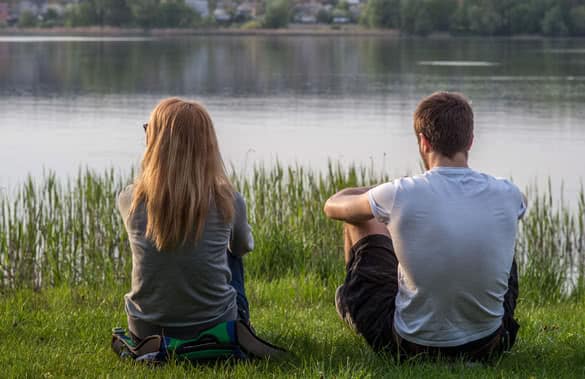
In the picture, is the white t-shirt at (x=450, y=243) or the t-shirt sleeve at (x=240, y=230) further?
the t-shirt sleeve at (x=240, y=230)

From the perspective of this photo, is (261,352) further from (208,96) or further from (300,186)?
(208,96)

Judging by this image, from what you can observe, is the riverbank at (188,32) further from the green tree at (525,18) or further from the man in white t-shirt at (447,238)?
the man in white t-shirt at (447,238)

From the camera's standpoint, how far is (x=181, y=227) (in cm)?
358

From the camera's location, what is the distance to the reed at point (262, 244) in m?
7.07

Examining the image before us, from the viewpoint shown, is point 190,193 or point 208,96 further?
point 208,96

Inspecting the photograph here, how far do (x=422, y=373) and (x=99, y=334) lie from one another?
1.60 m

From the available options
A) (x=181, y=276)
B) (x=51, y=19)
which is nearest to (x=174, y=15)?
(x=51, y=19)

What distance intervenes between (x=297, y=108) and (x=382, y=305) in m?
18.3

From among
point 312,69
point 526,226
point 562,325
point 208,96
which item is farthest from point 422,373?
point 312,69

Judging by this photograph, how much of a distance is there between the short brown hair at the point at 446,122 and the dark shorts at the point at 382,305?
2.01 ft

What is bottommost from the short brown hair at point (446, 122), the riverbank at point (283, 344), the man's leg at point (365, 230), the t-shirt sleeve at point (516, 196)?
the riverbank at point (283, 344)

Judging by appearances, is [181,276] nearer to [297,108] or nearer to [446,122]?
[446,122]

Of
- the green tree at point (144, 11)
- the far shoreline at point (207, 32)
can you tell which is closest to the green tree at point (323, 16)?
the far shoreline at point (207, 32)

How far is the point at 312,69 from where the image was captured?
118ft
